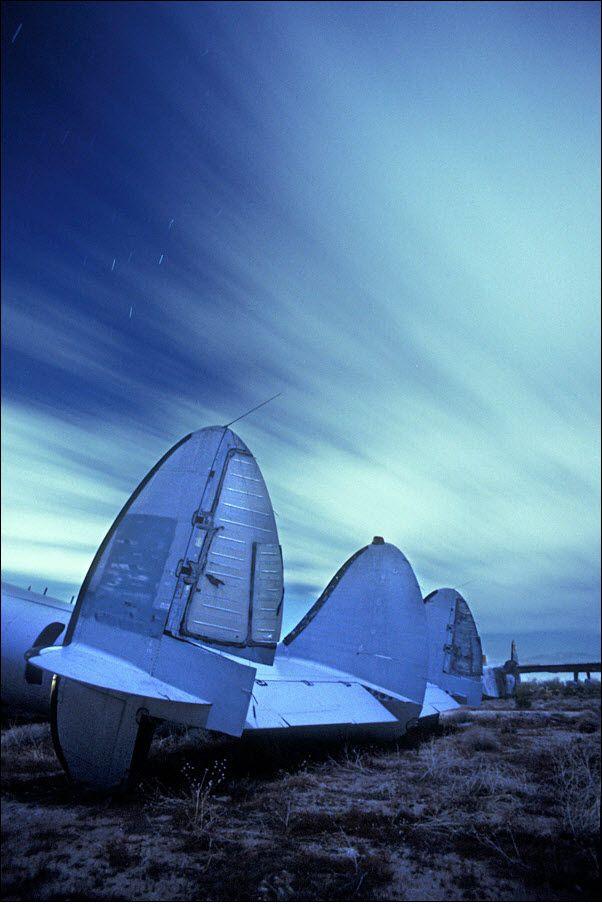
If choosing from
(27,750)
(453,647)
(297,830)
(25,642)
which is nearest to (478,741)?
(453,647)

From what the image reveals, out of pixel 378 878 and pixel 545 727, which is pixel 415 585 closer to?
pixel 545 727

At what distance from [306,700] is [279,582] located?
2.37 meters

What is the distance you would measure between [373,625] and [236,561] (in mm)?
6279

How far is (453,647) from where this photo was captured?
62.5 ft

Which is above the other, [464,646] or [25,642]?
[464,646]

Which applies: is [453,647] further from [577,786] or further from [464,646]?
[577,786]

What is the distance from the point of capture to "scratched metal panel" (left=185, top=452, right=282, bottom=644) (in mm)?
7156

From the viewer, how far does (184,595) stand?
22.9 ft

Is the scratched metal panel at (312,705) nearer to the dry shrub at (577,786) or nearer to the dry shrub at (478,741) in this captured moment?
the dry shrub at (478,741)

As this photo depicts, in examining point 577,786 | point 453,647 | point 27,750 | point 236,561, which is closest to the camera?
point 577,786

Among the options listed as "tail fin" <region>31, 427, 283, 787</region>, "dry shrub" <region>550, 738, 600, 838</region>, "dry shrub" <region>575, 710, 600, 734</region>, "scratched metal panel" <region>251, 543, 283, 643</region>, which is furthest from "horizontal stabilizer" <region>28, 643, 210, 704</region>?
"dry shrub" <region>575, 710, 600, 734</region>

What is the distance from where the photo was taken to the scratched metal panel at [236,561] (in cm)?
716

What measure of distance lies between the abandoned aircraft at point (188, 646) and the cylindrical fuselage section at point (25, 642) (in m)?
0.03

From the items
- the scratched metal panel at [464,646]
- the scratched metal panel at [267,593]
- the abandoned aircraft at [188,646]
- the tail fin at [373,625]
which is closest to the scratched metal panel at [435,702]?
the scratched metal panel at [464,646]
